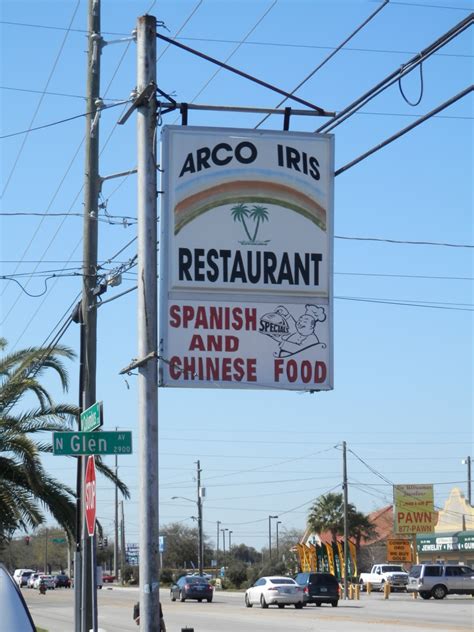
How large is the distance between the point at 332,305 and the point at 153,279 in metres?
2.15

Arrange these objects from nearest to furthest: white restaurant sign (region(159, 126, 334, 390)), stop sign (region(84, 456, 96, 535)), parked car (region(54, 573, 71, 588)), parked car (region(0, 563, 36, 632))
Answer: parked car (region(0, 563, 36, 632))
white restaurant sign (region(159, 126, 334, 390))
stop sign (region(84, 456, 96, 535))
parked car (region(54, 573, 71, 588))

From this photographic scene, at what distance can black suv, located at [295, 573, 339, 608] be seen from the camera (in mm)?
50031

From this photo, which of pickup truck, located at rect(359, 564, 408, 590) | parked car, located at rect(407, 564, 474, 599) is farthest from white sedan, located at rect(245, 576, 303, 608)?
pickup truck, located at rect(359, 564, 408, 590)

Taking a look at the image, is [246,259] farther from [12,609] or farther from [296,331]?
[12,609]

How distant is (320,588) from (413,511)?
3032 cm

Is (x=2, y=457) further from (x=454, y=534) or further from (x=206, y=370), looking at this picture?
(x=454, y=534)

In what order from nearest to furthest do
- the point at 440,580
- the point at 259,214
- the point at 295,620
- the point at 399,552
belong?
1. the point at 259,214
2. the point at 295,620
3. the point at 440,580
4. the point at 399,552

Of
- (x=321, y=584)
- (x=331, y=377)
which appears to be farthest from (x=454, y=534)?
(x=331, y=377)

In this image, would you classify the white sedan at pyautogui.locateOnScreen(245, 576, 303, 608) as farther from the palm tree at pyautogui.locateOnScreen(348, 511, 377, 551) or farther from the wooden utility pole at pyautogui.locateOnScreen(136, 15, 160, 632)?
the wooden utility pole at pyautogui.locateOnScreen(136, 15, 160, 632)

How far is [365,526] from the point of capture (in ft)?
269

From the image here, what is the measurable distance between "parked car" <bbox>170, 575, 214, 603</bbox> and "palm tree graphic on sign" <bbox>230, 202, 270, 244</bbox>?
4556cm

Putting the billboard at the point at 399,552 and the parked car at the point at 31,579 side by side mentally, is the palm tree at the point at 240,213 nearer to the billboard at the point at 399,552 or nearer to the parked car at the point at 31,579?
the billboard at the point at 399,552

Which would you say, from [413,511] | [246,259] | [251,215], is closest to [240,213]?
[251,215]

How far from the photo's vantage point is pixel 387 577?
6781 cm
